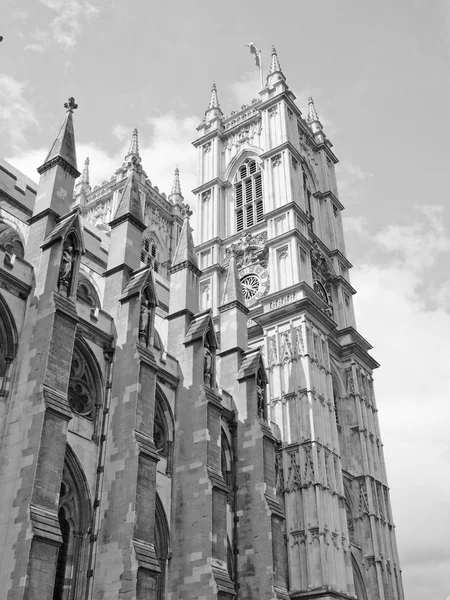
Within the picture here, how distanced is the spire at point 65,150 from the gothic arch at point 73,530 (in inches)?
381

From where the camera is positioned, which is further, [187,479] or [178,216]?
[178,216]

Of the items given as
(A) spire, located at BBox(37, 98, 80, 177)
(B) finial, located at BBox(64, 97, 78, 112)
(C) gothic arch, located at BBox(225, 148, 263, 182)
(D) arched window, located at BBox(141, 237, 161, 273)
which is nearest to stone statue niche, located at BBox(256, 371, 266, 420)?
(A) spire, located at BBox(37, 98, 80, 177)

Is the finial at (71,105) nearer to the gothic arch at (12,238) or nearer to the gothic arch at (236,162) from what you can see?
the gothic arch at (12,238)

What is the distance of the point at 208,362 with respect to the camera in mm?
26156

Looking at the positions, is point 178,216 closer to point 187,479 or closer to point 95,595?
point 187,479

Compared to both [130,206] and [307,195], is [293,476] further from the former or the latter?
[307,195]

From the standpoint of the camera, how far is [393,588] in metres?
32.6

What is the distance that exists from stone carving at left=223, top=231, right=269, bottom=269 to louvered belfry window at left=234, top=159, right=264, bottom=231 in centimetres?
134

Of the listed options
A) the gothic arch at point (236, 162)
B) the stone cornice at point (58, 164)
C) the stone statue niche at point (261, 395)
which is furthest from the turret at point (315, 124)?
the stone cornice at point (58, 164)

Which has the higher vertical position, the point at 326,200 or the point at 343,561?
the point at 326,200

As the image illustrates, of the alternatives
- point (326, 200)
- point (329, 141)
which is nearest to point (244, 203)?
point (326, 200)

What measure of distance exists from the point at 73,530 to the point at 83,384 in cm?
440

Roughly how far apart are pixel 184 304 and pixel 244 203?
1628 cm

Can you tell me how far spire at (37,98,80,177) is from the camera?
2369 cm
